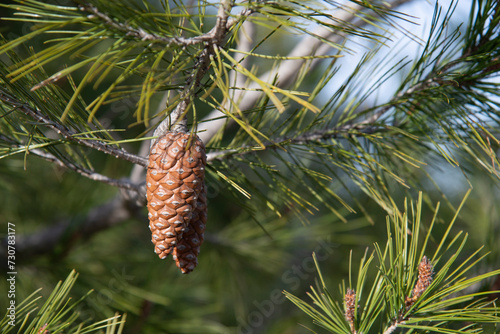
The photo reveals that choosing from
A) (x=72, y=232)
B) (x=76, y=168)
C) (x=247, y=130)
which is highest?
(x=247, y=130)

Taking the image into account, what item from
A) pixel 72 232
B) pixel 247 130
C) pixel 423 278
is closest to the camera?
pixel 247 130

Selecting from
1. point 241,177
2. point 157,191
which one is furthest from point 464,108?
point 157,191

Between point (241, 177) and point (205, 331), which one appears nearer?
point (241, 177)

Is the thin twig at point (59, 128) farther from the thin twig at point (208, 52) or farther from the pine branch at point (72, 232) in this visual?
the pine branch at point (72, 232)

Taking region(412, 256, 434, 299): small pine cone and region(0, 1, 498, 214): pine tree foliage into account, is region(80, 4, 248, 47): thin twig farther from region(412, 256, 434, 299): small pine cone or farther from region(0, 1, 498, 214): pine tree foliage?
region(412, 256, 434, 299): small pine cone

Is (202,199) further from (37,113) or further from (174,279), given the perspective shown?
(174,279)

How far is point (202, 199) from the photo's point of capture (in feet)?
1.72

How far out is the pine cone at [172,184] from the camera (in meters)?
0.46

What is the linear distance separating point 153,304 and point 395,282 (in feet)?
2.22

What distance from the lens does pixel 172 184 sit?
46cm

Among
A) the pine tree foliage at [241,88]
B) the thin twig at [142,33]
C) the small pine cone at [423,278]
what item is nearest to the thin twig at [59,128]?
the pine tree foliage at [241,88]

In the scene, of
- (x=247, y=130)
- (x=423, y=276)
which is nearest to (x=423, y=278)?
(x=423, y=276)

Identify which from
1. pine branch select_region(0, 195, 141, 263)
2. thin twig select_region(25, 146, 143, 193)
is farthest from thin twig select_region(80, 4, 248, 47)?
pine branch select_region(0, 195, 141, 263)

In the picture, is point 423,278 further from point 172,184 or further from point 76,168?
point 76,168
